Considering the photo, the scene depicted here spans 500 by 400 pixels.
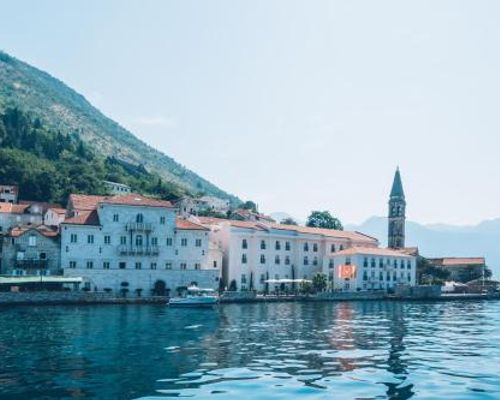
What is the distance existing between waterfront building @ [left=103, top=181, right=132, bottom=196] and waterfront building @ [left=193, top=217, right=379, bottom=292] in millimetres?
50589

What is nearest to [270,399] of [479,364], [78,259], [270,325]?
[479,364]

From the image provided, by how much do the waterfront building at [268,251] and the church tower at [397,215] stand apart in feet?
109

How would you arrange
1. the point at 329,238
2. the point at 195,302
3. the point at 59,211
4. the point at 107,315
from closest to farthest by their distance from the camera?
1. the point at 107,315
2. the point at 195,302
3. the point at 59,211
4. the point at 329,238

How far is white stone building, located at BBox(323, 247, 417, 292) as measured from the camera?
3907 inches

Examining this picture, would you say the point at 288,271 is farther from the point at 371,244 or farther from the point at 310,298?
the point at 371,244

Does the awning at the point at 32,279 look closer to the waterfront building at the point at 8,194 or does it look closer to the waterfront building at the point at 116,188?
the waterfront building at the point at 8,194

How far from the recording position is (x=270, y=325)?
150 ft

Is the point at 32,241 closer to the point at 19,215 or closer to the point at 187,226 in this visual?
the point at 187,226

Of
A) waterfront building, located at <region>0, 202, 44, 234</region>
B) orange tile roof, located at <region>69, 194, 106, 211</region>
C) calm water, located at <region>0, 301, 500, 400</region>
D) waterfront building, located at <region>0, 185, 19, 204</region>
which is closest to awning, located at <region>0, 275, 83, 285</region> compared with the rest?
orange tile roof, located at <region>69, 194, 106, 211</region>

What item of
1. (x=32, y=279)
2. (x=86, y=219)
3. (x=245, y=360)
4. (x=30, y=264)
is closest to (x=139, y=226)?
(x=86, y=219)

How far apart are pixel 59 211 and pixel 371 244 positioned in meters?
58.5

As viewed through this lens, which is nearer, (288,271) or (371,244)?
(288,271)

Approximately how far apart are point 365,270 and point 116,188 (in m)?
77.2

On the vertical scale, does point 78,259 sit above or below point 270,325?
above
